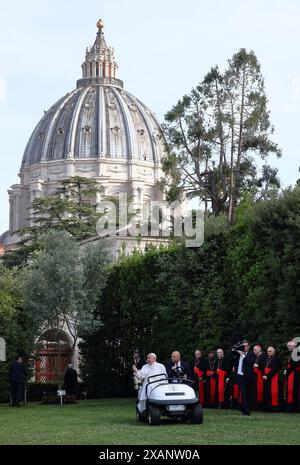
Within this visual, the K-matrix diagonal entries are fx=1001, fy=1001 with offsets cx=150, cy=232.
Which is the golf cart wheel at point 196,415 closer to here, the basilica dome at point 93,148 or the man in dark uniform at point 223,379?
the man in dark uniform at point 223,379

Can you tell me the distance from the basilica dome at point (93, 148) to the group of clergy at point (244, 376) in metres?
121

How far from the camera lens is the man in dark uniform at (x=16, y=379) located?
A: 28781mm

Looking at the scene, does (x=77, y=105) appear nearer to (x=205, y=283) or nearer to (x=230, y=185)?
(x=230, y=185)

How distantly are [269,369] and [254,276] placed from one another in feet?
13.8

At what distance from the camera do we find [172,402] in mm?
16750

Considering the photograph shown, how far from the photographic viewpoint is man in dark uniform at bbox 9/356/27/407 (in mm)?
28781

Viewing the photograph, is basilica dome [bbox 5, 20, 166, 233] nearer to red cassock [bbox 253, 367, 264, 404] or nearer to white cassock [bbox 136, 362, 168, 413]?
red cassock [bbox 253, 367, 264, 404]

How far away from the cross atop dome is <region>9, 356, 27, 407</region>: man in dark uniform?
137 meters

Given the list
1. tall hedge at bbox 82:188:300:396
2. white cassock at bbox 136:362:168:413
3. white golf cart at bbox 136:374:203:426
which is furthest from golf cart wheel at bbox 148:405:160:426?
tall hedge at bbox 82:188:300:396

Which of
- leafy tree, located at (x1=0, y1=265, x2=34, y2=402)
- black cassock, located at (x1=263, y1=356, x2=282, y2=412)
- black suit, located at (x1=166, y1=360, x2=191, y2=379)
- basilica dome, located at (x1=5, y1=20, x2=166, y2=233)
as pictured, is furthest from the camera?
basilica dome, located at (x1=5, y1=20, x2=166, y2=233)

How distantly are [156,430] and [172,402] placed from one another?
950 mm

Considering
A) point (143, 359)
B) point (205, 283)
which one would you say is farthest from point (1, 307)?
point (205, 283)

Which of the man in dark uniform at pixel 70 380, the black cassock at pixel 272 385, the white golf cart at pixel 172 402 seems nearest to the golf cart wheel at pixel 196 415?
the white golf cart at pixel 172 402

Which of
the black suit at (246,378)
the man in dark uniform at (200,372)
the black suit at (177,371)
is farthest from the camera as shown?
the man in dark uniform at (200,372)
